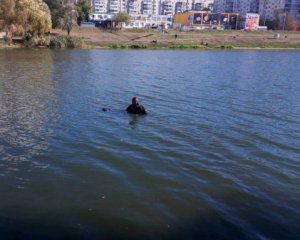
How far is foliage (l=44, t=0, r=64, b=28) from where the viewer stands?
93.8 m

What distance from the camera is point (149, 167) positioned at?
14.6 metres

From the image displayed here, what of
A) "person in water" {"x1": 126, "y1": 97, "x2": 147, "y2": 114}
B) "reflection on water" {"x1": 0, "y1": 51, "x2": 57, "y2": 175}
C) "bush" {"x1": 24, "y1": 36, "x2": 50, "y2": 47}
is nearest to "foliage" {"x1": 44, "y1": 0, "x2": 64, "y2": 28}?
"bush" {"x1": 24, "y1": 36, "x2": 50, "y2": 47}

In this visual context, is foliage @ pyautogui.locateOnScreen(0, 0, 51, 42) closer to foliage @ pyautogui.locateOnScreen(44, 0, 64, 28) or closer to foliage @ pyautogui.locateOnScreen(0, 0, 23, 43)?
foliage @ pyautogui.locateOnScreen(0, 0, 23, 43)

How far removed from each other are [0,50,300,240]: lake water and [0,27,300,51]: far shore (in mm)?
→ 65845

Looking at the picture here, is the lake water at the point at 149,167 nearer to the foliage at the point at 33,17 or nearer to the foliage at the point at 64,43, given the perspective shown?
the foliage at the point at 33,17

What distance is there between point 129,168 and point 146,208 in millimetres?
3194

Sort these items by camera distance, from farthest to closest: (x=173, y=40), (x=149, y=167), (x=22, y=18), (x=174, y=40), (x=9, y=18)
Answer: (x=174, y=40) < (x=173, y=40) < (x=22, y=18) < (x=9, y=18) < (x=149, y=167)

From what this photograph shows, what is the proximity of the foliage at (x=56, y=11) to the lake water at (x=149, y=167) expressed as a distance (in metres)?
69.7

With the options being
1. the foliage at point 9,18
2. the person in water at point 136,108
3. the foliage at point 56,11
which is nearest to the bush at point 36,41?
the foliage at point 9,18

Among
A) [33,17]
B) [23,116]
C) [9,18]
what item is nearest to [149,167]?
[23,116]

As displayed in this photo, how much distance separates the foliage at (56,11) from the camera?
308 feet

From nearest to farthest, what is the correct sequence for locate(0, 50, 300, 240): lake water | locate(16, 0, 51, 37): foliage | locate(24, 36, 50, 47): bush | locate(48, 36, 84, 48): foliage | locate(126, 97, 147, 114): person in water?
locate(0, 50, 300, 240): lake water → locate(126, 97, 147, 114): person in water → locate(16, 0, 51, 37): foliage → locate(24, 36, 50, 47): bush → locate(48, 36, 84, 48): foliage

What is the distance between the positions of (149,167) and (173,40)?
100756 mm

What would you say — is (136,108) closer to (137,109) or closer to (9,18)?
(137,109)
